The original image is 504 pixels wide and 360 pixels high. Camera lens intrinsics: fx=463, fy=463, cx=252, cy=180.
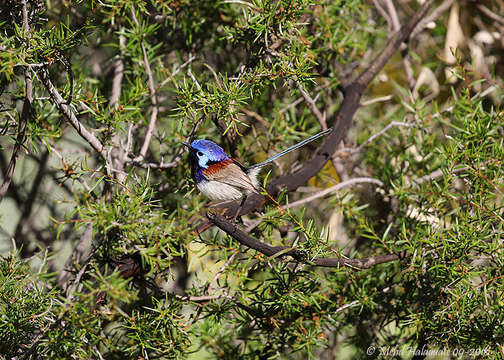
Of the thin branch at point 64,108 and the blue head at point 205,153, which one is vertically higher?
the thin branch at point 64,108

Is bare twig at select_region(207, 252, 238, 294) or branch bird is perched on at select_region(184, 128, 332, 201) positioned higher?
branch bird is perched on at select_region(184, 128, 332, 201)

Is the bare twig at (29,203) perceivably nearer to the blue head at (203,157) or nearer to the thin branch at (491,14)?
the blue head at (203,157)

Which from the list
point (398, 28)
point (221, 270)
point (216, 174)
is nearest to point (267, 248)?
point (221, 270)

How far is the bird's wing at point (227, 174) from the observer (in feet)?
4.72

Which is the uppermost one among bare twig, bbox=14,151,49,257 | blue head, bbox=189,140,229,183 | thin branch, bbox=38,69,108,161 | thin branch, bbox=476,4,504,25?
thin branch, bbox=38,69,108,161

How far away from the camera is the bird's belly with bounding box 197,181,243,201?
1.45m

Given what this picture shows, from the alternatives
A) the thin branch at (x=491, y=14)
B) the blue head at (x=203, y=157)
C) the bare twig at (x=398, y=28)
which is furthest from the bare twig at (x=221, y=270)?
the thin branch at (x=491, y=14)

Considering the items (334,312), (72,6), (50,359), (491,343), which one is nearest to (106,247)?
(50,359)

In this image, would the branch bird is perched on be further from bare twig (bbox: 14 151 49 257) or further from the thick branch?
bare twig (bbox: 14 151 49 257)

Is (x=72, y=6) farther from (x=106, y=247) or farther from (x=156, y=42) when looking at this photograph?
(x=106, y=247)

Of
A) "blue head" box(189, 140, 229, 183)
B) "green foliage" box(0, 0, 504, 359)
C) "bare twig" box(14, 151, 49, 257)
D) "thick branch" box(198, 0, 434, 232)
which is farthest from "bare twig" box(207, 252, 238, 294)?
"bare twig" box(14, 151, 49, 257)

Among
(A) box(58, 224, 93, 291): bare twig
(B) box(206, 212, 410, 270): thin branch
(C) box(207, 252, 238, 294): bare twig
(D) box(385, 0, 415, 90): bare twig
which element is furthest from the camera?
(D) box(385, 0, 415, 90): bare twig

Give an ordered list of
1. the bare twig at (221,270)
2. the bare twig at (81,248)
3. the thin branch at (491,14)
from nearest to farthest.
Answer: the bare twig at (221,270) < the bare twig at (81,248) < the thin branch at (491,14)

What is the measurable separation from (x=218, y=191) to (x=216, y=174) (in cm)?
6
